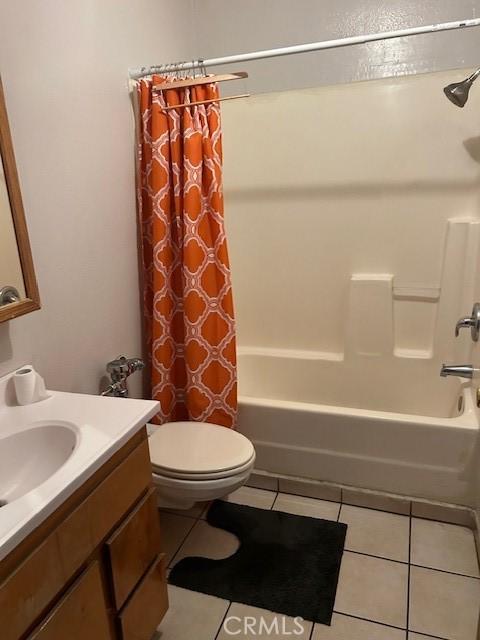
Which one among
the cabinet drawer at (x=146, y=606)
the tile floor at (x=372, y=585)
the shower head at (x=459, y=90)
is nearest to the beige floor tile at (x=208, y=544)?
the tile floor at (x=372, y=585)

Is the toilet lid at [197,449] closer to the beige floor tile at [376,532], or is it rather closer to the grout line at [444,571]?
the beige floor tile at [376,532]

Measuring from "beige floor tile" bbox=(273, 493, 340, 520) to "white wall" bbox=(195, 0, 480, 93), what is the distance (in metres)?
2.00

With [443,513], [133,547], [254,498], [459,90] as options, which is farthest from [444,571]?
[459,90]

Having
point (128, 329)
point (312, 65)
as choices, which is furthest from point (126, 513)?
point (312, 65)

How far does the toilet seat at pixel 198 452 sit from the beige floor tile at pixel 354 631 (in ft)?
1.83

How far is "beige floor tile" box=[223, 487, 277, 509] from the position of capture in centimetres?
207

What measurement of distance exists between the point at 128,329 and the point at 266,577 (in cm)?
111

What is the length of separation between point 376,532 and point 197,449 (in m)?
0.83

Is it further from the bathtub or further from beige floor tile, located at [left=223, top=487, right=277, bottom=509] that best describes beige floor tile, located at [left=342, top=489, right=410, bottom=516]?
beige floor tile, located at [left=223, top=487, right=277, bottom=509]

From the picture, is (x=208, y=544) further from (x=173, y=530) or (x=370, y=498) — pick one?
A: (x=370, y=498)

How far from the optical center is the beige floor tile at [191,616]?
150 centimetres

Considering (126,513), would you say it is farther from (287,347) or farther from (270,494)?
(287,347)

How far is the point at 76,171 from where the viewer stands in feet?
5.27

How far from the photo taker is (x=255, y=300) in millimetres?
2691
